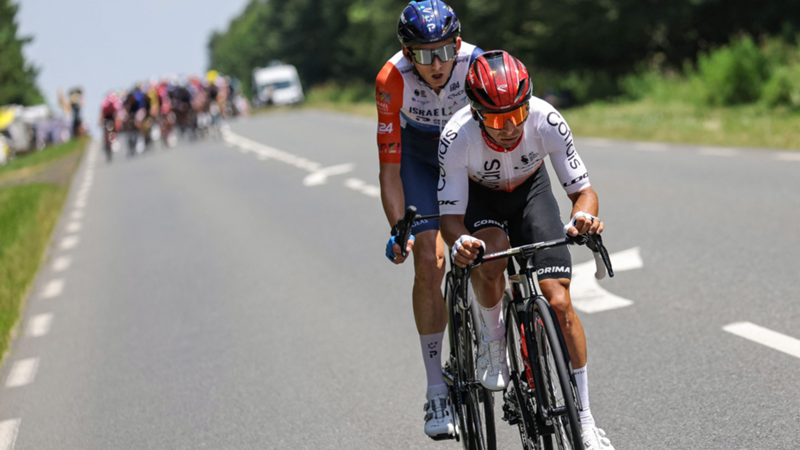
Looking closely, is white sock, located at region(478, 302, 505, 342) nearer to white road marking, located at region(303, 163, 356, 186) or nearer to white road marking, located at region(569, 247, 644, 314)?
white road marking, located at region(569, 247, 644, 314)

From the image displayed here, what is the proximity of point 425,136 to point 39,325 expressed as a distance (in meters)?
5.43

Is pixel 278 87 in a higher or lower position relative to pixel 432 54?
lower

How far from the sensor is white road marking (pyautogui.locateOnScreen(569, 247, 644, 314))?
24.4ft

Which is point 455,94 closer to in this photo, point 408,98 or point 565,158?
point 408,98

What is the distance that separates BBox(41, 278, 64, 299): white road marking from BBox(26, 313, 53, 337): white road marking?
3.37 ft

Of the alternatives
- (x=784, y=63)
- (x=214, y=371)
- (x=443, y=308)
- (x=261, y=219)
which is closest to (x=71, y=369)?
(x=214, y=371)

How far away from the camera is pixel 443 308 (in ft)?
15.9

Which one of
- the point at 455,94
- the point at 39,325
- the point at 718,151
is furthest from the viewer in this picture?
the point at 718,151

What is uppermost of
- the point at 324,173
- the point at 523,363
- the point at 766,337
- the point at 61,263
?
the point at 523,363

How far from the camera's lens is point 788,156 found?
46.3 ft

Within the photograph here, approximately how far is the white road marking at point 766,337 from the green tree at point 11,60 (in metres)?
78.0

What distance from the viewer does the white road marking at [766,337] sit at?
5868mm

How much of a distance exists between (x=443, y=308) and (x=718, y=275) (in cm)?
380

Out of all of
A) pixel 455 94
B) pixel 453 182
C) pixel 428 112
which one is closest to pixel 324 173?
pixel 428 112
